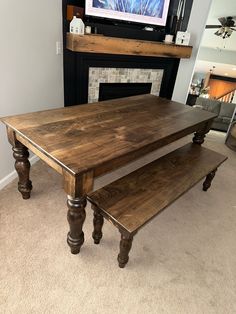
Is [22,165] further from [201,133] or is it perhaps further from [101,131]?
[201,133]

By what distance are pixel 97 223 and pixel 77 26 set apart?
5.92 feet

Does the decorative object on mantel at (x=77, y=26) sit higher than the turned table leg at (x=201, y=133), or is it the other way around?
the decorative object on mantel at (x=77, y=26)

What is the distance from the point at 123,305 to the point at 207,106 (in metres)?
5.85

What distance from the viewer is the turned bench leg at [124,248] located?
124 centimetres

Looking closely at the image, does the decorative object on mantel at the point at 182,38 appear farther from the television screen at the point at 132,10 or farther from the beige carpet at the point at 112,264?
the beige carpet at the point at 112,264

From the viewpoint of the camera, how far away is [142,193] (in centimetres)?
143

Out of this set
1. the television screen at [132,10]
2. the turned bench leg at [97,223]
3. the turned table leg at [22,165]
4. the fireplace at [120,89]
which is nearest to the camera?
the turned bench leg at [97,223]

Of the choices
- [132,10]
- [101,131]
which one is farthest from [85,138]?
[132,10]

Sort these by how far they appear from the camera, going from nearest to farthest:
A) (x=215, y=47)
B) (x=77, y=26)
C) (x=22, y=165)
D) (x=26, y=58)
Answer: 1. (x=22, y=165)
2. (x=26, y=58)
3. (x=77, y=26)
4. (x=215, y=47)

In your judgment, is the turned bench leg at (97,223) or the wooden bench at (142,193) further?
the turned bench leg at (97,223)

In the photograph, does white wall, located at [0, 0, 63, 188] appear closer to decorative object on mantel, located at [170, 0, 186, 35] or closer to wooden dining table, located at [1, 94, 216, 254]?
wooden dining table, located at [1, 94, 216, 254]

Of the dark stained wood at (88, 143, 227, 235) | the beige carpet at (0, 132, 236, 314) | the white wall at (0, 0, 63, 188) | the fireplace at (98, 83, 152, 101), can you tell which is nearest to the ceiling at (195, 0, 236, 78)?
the fireplace at (98, 83, 152, 101)

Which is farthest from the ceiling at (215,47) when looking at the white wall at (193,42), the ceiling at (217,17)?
the white wall at (193,42)

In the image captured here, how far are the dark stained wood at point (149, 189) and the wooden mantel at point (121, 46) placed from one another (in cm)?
133
